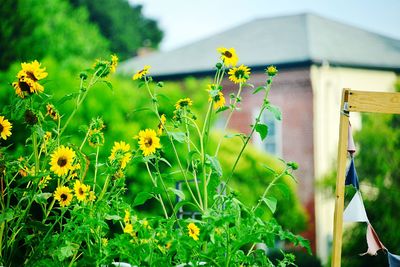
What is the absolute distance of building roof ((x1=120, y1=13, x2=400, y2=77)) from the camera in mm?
11727

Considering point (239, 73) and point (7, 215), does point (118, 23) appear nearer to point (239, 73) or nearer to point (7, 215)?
point (239, 73)

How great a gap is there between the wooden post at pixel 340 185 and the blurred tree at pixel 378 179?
7292 millimetres

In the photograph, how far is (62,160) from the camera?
5.70 ft

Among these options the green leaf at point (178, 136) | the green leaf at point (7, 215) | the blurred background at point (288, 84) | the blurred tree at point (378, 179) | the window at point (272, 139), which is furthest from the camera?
the window at point (272, 139)

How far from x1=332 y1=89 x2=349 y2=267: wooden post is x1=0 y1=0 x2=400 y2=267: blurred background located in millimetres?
3254

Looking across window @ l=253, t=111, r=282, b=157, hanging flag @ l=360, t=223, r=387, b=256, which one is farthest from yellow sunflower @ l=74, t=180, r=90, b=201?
window @ l=253, t=111, r=282, b=157

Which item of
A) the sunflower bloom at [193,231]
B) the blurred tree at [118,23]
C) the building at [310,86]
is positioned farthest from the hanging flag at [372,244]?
the blurred tree at [118,23]

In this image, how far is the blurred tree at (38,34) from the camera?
12992mm

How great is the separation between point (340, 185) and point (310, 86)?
9386mm

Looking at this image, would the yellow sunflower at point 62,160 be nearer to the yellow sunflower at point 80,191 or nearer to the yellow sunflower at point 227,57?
the yellow sunflower at point 80,191

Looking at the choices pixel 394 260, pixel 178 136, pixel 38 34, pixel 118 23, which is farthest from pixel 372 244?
pixel 118 23

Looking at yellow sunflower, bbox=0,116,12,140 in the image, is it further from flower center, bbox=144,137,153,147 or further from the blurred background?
the blurred background

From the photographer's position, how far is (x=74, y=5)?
20578 millimetres

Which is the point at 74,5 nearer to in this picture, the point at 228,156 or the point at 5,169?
the point at 228,156
